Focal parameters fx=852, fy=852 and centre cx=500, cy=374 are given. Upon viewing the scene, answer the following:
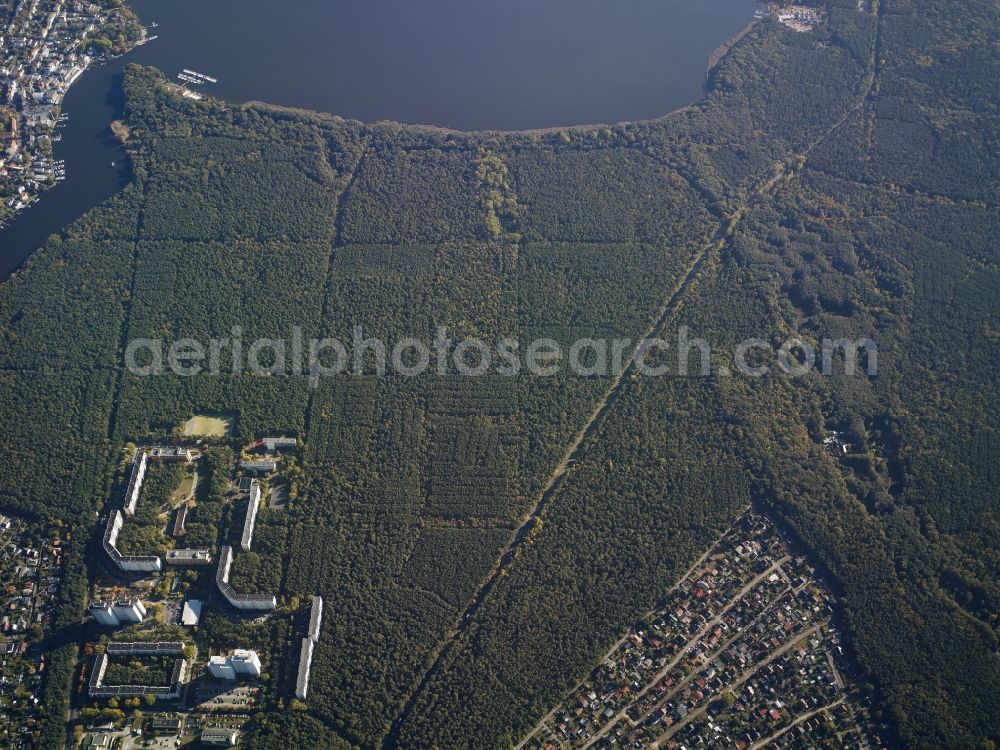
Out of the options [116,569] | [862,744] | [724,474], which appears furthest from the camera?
[724,474]

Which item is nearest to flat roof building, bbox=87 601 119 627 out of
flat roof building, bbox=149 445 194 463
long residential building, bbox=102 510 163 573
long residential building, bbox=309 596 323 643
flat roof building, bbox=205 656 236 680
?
long residential building, bbox=102 510 163 573

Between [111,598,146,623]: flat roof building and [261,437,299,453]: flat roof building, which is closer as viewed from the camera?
[111,598,146,623]: flat roof building

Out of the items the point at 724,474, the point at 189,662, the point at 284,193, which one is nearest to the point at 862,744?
the point at 724,474

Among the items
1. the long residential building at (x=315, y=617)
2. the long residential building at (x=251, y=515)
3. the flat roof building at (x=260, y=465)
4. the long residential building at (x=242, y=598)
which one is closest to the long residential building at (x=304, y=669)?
the long residential building at (x=315, y=617)

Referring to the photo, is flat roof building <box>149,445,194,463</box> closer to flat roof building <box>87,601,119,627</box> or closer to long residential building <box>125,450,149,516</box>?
long residential building <box>125,450,149,516</box>

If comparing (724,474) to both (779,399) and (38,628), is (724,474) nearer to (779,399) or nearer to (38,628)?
(779,399)

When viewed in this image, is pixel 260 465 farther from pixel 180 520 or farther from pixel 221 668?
pixel 221 668
